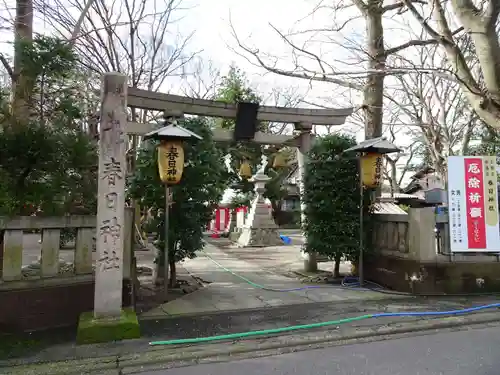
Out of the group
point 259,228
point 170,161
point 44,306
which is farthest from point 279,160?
point 44,306

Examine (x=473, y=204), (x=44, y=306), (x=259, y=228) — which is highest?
(x=473, y=204)

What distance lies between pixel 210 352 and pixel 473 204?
624 cm

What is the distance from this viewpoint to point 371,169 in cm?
830

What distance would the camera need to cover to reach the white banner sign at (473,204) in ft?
25.6

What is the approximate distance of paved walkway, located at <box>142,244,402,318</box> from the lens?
6868 mm

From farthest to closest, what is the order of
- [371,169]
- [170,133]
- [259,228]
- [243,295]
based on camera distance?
[259,228] → [371,169] → [243,295] → [170,133]

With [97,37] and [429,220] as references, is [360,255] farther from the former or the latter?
[97,37]

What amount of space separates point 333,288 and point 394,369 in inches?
167

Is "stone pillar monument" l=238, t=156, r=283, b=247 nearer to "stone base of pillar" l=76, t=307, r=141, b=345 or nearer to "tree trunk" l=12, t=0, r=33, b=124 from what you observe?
"stone base of pillar" l=76, t=307, r=141, b=345

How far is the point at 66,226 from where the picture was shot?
5.89 m

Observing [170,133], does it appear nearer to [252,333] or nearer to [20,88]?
[20,88]

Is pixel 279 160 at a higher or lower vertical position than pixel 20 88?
higher

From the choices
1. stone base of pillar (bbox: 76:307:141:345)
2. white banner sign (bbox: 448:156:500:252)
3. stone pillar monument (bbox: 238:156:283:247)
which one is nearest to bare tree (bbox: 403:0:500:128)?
white banner sign (bbox: 448:156:500:252)

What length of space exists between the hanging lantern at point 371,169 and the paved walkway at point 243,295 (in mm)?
2367
